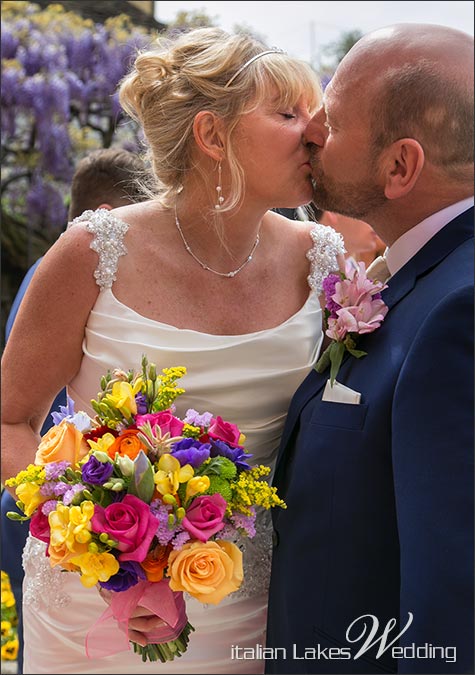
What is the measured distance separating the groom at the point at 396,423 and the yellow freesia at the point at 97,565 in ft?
1.67

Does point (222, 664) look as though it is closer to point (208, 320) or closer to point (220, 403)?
point (220, 403)

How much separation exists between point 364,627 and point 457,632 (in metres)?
0.37

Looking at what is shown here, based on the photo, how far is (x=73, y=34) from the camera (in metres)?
6.83

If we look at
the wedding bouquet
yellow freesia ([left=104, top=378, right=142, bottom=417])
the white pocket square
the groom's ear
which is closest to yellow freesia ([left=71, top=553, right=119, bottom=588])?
the wedding bouquet

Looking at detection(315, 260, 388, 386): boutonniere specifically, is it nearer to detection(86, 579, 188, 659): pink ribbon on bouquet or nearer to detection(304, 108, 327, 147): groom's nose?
detection(304, 108, 327, 147): groom's nose

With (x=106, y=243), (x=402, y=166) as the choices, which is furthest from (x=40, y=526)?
(x=402, y=166)

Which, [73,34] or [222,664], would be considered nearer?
[222,664]

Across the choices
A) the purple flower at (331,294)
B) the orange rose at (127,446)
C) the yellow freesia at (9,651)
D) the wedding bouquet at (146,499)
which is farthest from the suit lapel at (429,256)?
the yellow freesia at (9,651)

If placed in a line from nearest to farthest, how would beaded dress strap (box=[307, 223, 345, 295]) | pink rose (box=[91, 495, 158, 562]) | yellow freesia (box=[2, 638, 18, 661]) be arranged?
pink rose (box=[91, 495, 158, 562]) < beaded dress strap (box=[307, 223, 345, 295]) < yellow freesia (box=[2, 638, 18, 661])

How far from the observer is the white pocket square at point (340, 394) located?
6.64ft

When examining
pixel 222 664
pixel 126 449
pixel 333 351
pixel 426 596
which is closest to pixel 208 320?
pixel 333 351

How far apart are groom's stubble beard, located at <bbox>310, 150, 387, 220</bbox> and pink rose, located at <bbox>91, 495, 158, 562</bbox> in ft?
3.23

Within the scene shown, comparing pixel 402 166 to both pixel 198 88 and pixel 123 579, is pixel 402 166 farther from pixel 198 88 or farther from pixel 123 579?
pixel 123 579

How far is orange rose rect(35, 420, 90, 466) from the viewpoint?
2.04 meters
